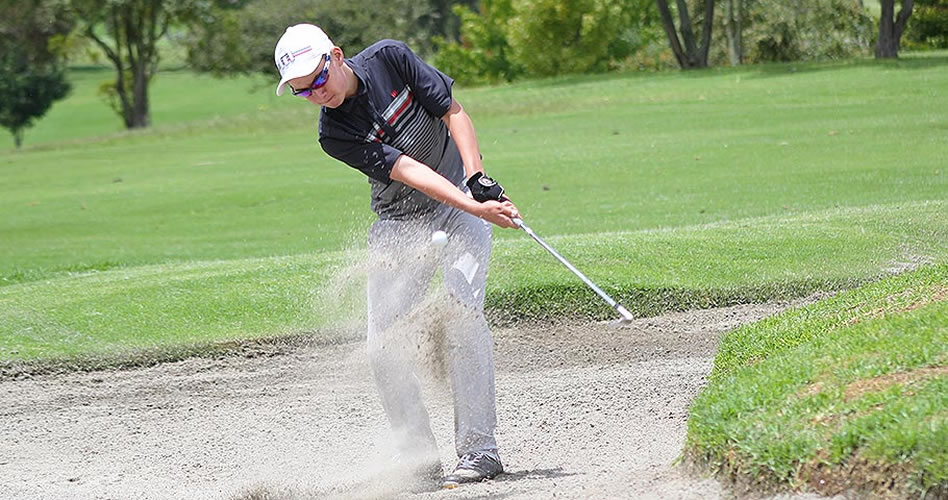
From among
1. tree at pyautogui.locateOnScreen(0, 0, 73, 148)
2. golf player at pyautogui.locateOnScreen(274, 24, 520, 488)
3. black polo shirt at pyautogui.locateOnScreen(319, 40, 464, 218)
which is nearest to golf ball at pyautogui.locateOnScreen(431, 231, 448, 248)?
golf player at pyautogui.locateOnScreen(274, 24, 520, 488)

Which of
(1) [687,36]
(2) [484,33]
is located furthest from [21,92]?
(1) [687,36]

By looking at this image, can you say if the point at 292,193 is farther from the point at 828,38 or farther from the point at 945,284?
Result: the point at 828,38

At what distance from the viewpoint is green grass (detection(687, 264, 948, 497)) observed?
4.18 meters

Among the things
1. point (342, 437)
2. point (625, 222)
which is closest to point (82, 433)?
point (342, 437)

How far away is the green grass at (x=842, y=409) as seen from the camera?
13.7ft

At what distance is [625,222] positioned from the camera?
1416cm

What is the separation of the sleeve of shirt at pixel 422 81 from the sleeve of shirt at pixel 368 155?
0.27 meters

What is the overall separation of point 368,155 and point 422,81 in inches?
15.8

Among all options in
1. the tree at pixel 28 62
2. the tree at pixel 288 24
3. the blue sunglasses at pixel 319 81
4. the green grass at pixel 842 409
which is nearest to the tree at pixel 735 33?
the tree at pixel 288 24

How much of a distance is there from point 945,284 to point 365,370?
3.66 meters

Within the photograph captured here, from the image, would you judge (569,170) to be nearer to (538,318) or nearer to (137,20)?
(538,318)

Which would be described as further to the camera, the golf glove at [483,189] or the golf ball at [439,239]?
the golf ball at [439,239]

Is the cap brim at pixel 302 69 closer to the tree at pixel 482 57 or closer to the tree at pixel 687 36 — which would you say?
the tree at pixel 687 36

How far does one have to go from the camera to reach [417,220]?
5922 mm
